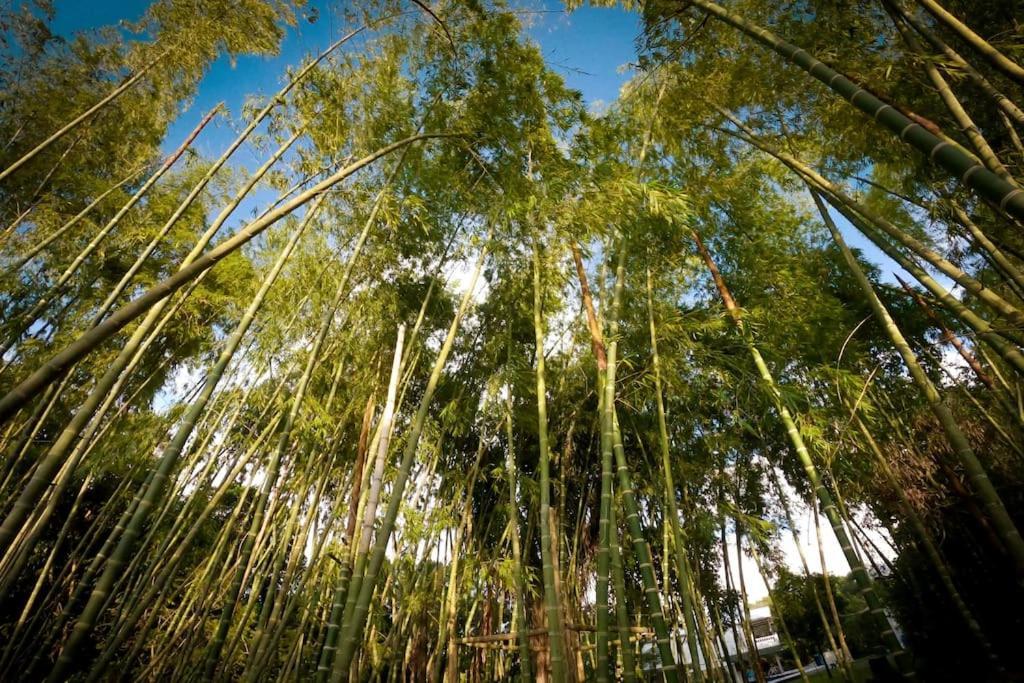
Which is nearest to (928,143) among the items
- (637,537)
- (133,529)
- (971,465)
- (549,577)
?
(971,465)

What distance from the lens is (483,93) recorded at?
3.34m

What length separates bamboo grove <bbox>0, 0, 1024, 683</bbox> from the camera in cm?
227

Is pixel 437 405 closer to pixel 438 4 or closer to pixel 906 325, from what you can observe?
pixel 438 4

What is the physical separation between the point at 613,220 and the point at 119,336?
5.85 meters

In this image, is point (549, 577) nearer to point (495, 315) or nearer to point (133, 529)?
point (133, 529)

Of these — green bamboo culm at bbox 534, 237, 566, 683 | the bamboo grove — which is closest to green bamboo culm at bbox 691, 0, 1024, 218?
the bamboo grove

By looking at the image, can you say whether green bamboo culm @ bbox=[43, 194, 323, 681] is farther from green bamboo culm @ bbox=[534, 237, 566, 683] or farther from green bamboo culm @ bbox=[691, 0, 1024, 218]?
green bamboo culm @ bbox=[691, 0, 1024, 218]

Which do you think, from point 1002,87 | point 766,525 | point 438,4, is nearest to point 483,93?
point 438,4

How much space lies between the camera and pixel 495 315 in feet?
16.1

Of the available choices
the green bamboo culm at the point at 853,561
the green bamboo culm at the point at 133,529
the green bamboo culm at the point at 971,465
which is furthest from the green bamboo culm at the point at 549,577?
the green bamboo culm at the point at 971,465

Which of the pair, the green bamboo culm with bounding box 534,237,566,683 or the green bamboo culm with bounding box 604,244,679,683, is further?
the green bamboo culm with bounding box 534,237,566,683

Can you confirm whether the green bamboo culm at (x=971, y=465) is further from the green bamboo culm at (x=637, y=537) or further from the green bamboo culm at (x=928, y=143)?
the green bamboo culm at (x=637, y=537)

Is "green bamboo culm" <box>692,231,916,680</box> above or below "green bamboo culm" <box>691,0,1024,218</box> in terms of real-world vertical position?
below

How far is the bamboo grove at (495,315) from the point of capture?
2.27 meters
